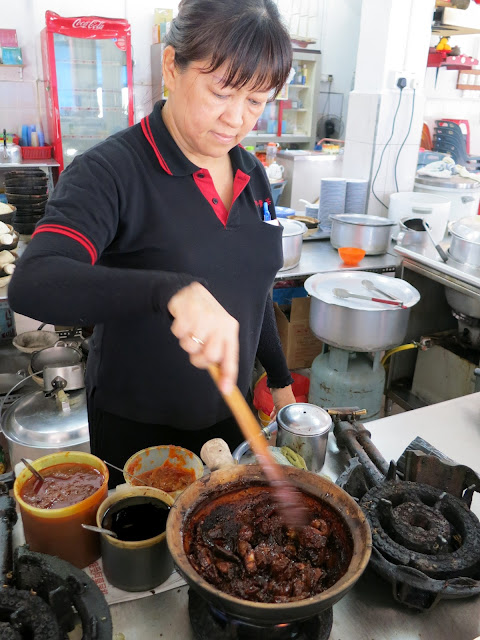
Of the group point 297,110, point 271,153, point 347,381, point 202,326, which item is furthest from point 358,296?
point 297,110

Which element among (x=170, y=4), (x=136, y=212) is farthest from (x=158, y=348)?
(x=170, y=4)

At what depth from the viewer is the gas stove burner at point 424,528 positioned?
1002mm

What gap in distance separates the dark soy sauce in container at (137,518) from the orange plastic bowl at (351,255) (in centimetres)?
254

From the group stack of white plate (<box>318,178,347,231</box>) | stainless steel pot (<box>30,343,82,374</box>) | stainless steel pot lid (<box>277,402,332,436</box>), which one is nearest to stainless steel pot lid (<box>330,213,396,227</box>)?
stack of white plate (<box>318,178,347,231</box>)

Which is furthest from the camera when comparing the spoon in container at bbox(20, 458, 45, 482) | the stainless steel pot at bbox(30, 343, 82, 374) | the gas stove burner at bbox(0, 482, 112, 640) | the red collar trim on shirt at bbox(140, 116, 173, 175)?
the stainless steel pot at bbox(30, 343, 82, 374)

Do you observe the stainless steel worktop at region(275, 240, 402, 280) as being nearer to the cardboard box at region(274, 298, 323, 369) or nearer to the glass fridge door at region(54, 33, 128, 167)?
the cardboard box at region(274, 298, 323, 369)

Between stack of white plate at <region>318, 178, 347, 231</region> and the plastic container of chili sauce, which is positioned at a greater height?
stack of white plate at <region>318, 178, 347, 231</region>

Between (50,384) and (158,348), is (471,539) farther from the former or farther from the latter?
(50,384)

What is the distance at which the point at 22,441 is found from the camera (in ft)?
8.21

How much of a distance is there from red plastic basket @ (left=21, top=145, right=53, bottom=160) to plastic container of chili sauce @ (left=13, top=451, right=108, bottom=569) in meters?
5.49

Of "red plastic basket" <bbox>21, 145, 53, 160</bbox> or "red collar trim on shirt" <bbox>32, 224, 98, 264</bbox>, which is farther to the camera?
"red plastic basket" <bbox>21, 145, 53, 160</bbox>

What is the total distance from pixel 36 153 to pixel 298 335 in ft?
13.3

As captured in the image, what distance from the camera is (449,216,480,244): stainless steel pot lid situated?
280cm

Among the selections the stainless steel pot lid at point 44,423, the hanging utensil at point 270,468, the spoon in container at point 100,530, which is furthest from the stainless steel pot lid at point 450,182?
the spoon in container at point 100,530
